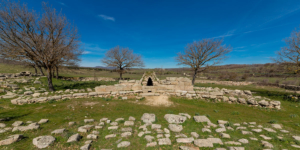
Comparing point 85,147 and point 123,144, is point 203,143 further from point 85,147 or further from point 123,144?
point 85,147

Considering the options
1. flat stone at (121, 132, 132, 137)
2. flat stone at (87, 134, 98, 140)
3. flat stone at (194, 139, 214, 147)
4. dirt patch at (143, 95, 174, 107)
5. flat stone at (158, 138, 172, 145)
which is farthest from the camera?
dirt patch at (143, 95, 174, 107)

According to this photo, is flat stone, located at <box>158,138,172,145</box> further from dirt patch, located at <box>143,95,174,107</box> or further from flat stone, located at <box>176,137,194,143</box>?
dirt patch, located at <box>143,95,174,107</box>

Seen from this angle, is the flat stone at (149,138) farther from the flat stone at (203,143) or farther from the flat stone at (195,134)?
the flat stone at (195,134)

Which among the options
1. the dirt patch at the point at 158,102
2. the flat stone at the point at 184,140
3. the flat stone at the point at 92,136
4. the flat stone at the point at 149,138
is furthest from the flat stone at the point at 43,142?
the dirt patch at the point at 158,102

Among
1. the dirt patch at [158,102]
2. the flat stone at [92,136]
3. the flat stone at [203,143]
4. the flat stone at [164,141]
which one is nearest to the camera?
the flat stone at [203,143]

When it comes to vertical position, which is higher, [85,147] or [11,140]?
[11,140]

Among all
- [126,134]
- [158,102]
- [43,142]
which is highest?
[43,142]

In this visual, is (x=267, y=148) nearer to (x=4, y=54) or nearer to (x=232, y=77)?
(x=4, y=54)

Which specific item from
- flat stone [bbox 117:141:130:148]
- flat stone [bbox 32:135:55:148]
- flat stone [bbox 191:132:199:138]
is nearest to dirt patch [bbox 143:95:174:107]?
Answer: flat stone [bbox 191:132:199:138]

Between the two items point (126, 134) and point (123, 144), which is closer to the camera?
point (123, 144)

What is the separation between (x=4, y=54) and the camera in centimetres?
979

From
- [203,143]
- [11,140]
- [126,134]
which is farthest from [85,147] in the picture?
[203,143]

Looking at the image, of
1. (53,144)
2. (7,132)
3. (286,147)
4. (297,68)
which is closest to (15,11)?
(7,132)

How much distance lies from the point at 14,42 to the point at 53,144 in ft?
42.7
